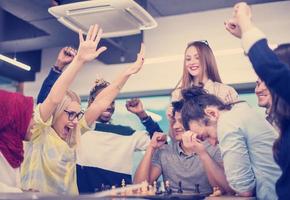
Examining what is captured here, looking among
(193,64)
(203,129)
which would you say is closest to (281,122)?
(203,129)

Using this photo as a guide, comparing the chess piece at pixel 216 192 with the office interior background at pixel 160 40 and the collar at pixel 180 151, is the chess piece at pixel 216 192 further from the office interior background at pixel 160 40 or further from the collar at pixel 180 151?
the office interior background at pixel 160 40

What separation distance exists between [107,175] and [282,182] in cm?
129

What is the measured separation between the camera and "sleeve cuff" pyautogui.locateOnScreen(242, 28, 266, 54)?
1214mm

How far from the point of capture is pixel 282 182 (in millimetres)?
1227

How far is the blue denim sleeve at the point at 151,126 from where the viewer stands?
7.80 ft

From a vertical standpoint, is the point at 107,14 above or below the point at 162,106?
above

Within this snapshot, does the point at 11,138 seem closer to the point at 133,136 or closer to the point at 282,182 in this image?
the point at 133,136

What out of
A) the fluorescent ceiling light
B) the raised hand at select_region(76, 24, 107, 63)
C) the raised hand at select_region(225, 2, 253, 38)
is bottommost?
the raised hand at select_region(225, 2, 253, 38)

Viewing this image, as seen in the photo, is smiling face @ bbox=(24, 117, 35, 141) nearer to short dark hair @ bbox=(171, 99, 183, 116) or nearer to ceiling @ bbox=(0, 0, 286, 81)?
short dark hair @ bbox=(171, 99, 183, 116)

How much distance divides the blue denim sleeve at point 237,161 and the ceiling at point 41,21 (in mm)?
1617

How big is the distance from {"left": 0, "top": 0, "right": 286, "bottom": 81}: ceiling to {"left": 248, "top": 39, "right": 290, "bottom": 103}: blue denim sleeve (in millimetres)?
1763

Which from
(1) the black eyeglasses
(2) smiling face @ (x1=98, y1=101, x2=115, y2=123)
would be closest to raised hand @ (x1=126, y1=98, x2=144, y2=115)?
(2) smiling face @ (x1=98, y1=101, x2=115, y2=123)

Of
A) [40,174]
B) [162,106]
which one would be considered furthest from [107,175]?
[162,106]

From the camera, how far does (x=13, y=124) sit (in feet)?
5.56
